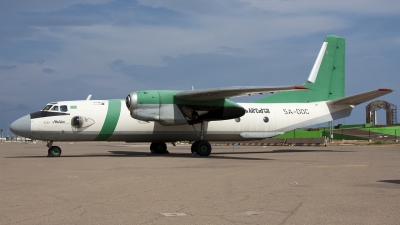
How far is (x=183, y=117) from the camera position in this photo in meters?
23.3

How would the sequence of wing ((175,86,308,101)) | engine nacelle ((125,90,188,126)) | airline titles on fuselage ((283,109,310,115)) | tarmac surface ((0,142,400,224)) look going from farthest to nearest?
1. airline titles on fuselage ((283,109,310,115))
2. engine nacelle ((125,90,188,126))
3. wing ((175,86,308,101))
4. tarmac surface ((0,142,400,224))

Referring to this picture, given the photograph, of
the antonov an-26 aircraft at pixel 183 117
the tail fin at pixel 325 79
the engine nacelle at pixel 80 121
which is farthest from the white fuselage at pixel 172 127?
the tail fin at pixel 325 79

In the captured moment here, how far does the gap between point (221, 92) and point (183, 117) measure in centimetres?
257

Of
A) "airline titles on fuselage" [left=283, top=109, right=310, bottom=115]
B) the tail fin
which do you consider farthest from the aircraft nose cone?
"airline titles on fuselage" [left=283, top=109, right=310, bottom=115]

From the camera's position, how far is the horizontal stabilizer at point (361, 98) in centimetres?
2344

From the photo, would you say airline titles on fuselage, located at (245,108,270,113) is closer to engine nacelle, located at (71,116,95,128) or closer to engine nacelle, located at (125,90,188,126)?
engine nacelle, located at (125,90,188,126)

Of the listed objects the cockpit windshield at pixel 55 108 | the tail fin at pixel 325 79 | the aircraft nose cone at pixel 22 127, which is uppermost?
the tail fin at pixel 325 79

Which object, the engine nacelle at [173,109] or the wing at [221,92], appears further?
the engine nacelle at [173,109]

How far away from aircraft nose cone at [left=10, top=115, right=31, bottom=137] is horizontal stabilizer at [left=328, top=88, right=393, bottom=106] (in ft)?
57.8

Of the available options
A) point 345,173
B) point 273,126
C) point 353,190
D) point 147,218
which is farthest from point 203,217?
point 273,126

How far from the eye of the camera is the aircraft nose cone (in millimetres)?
22281

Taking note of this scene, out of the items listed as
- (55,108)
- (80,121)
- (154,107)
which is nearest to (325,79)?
(154,107)

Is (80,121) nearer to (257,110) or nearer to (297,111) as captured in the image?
(257,110)

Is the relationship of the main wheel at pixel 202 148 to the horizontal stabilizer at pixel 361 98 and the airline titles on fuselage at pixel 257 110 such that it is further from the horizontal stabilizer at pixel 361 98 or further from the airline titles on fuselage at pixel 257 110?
the horizontal stabilizer at pixel 361 98
